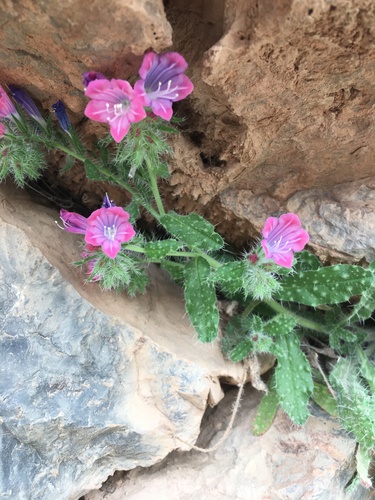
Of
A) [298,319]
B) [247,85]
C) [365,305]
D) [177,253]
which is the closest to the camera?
[247,85]

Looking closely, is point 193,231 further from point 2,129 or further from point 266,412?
point 266,412

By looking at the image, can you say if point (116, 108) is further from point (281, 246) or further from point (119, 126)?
point (281, 246)

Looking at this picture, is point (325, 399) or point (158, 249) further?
point (325, 399)

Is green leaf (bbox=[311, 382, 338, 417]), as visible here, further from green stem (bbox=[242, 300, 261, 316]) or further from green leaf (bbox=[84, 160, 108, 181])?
green leaf (bbox=[84, 160, 108, 181])

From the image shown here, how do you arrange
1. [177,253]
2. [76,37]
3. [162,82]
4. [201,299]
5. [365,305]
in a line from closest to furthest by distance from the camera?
[76,37]
[162,82]
[177,253]
[201,299]
[365,305]

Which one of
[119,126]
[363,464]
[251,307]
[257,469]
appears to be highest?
[119,126]

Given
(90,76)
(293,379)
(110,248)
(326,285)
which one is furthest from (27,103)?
(293,379)

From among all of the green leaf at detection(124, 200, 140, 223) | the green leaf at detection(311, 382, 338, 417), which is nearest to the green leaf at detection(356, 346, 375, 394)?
the green leaf at detection(311, 382, 338, 417)

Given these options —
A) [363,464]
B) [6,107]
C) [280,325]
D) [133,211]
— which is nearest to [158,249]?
[133,211]

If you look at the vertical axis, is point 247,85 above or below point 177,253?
above
